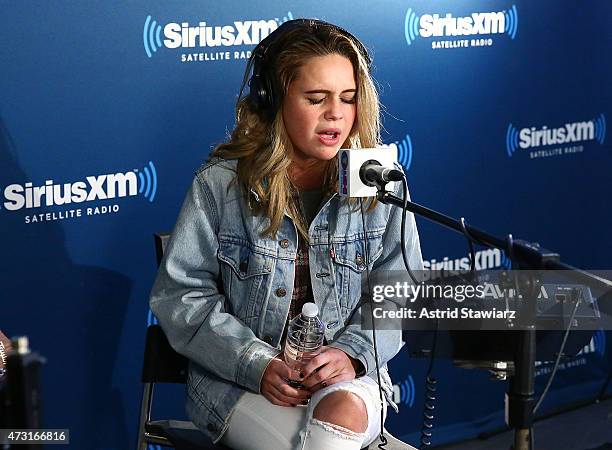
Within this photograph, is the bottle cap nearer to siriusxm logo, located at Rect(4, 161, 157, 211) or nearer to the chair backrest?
the chair backrest

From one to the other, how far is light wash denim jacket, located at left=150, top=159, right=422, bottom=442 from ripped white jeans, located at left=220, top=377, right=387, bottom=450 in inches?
1.6

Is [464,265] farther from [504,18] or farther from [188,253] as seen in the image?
[188,253]

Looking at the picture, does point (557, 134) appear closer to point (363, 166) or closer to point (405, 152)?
point (405, 152)

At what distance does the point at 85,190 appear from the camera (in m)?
3.11

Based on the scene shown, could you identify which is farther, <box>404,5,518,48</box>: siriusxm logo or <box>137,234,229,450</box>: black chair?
<box>404,5,518,48</box>: siriusxm logo

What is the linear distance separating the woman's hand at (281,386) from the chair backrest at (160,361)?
0.36 metres

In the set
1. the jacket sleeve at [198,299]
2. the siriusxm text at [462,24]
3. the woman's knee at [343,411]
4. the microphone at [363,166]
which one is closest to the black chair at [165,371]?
the jacket sleeve at [198,299]

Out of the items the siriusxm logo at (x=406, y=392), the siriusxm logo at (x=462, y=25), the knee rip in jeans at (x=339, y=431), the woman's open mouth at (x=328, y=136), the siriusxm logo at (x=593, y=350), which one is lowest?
the siriusxm logo at (x=406, y=392)

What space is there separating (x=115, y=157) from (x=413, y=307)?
4.11ft

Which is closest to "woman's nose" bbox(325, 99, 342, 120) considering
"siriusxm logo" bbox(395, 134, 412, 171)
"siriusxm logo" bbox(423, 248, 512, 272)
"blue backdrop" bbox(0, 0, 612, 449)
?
"blue backdrop" bbox(0, 0, 612, 449)

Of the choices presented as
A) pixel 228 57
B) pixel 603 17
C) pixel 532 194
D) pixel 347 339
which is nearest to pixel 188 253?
pixel 347 339

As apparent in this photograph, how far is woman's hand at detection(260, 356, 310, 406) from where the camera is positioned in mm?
2336

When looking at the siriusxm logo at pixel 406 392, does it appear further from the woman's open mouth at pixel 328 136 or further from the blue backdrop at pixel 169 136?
the woman's open mouth at pixel 328 136

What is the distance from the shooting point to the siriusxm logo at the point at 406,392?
399cm
